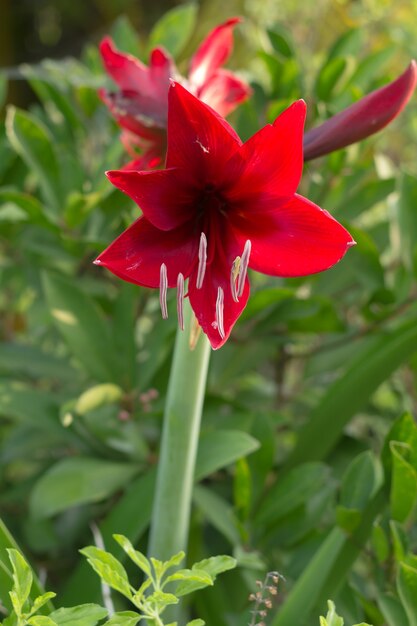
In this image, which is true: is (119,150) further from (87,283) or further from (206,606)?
(206,606)

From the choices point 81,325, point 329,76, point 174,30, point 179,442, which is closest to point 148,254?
point 179,442

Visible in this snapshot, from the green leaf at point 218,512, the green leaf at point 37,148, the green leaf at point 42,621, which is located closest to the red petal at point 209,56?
the green leaf at point 37,148

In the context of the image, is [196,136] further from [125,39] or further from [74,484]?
[125,39]

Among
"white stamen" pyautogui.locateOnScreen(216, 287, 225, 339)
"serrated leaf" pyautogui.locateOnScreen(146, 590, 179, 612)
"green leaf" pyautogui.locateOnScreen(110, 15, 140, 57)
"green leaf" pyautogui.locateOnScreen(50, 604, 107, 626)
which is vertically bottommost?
"green leaf" pyautogui.locateOnScreen(50, 604, 107, 626)

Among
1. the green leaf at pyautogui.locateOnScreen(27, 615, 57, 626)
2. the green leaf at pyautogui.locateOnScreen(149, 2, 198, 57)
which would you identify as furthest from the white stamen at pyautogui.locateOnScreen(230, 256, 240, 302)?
the green leaf at pyautogui.locateOnScreen(149, 2, 198, 57)

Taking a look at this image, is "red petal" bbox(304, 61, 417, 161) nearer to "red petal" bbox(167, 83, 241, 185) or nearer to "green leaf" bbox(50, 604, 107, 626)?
"red petal" bbox(167, 83, 241, 185)

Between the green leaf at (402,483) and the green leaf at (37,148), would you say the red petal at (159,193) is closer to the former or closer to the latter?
the green leaf at (402,483)

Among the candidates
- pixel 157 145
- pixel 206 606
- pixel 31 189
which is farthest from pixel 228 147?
pixel 31 189
